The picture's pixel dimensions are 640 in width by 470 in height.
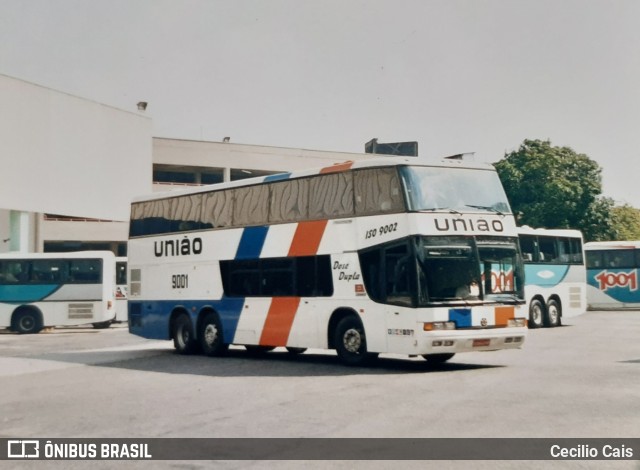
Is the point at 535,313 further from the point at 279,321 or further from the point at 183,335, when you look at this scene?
the point at 279,321

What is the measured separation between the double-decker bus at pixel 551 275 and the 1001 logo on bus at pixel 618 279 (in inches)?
513

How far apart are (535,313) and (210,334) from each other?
47.3ft

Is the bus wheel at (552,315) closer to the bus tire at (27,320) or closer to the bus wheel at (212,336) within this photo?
the bus wheel at (212,336)

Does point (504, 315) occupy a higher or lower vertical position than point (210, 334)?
higher

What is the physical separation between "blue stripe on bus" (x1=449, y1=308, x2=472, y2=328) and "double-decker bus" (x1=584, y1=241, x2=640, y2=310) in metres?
30.3

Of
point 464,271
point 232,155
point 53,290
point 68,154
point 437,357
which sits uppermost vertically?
point 232,155

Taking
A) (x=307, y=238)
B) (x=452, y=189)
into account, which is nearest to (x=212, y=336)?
(x=307, y=238)

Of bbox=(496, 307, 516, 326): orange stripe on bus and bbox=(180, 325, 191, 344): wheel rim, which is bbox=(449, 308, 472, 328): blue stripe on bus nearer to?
bbox=(496, 307, 516, 326): orange stripe on bus

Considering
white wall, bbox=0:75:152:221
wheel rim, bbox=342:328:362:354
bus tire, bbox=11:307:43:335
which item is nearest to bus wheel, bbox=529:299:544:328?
wheel rim, bbox=342:328:362:354

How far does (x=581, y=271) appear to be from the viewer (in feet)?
108

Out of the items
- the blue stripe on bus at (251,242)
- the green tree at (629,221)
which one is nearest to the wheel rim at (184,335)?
the blue stripe on bus at (251,242)

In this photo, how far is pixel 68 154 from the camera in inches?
1774

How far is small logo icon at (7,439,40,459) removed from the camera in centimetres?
846

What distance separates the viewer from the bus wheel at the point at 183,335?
21234 millimetres
